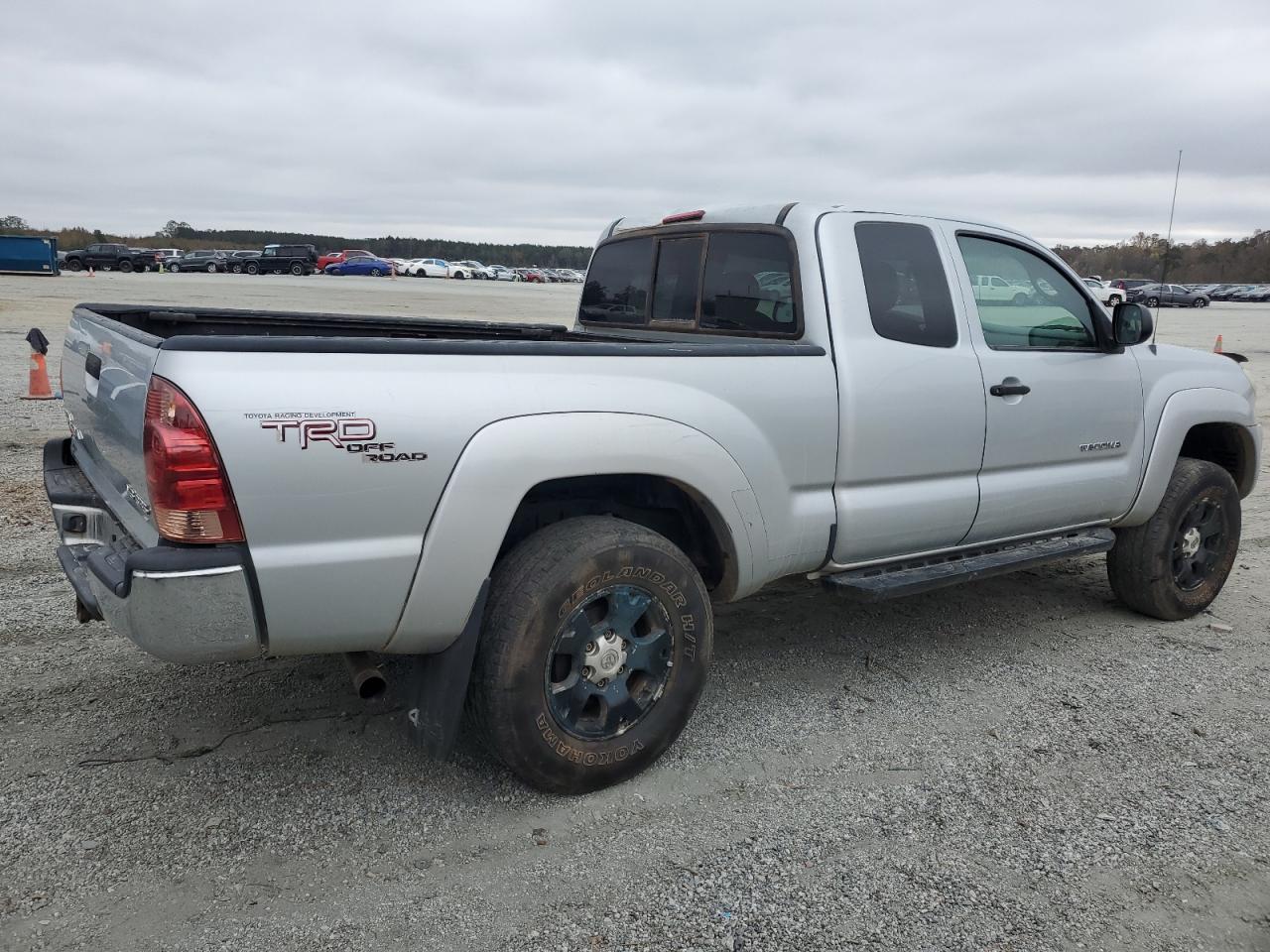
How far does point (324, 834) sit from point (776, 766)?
1.53 meters

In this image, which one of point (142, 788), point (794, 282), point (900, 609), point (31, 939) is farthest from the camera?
point (900, 609)

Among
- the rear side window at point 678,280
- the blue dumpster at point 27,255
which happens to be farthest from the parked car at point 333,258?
the rear side window at point 678,280

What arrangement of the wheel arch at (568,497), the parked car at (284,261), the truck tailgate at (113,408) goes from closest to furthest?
the truck tailgate at (113,408), the wheel arch at (568,497), the parked car at (284,261)

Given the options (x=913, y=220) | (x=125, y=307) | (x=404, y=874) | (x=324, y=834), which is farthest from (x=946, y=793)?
(x=125, y=307)

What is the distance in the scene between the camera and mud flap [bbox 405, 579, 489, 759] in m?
2.95

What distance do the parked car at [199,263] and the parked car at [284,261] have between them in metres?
1.94

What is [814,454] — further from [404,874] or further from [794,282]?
[404,874]

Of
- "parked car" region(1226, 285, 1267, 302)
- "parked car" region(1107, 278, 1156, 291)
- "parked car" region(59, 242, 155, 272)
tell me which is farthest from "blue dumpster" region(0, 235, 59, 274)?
"parked car" region(1226, 285, 1267, 302)

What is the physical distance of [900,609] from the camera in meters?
5.20

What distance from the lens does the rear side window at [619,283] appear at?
4.82 metres

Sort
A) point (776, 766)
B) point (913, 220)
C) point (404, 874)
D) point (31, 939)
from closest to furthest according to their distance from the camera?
point (31, 939) → point (404, 874) → point (776, 766) → point (913, 220)

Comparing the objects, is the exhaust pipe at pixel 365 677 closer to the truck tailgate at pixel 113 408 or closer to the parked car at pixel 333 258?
the truck tailgate at pixel 113 408

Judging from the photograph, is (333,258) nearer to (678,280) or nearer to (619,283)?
(619,283)

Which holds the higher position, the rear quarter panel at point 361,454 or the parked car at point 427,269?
the parked car at point 427,269
